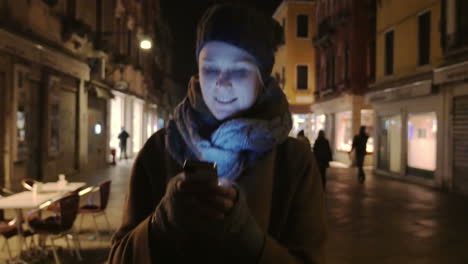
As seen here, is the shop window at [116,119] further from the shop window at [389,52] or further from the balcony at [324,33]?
the shop window at [389,52]

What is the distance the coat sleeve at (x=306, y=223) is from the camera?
132 cm

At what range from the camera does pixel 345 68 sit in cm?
2425

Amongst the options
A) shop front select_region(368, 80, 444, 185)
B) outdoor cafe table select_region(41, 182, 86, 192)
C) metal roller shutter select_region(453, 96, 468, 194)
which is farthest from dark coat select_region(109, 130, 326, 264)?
shop front select_region(368, 80, 444, 185)

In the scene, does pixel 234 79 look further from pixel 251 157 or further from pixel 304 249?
pixel 304 249

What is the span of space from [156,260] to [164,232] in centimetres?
15

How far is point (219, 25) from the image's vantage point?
1320mm

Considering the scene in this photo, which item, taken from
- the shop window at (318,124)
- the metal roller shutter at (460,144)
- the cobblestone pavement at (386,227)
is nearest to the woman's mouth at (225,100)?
the cobblestone pavement at (386,227)

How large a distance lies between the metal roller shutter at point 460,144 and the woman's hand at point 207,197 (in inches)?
557

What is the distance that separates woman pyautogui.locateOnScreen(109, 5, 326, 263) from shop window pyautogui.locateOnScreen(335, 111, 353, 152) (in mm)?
23229

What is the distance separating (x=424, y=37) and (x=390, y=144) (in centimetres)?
503

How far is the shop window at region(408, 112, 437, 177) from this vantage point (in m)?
15.3

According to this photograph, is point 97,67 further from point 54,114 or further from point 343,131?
point 343,131

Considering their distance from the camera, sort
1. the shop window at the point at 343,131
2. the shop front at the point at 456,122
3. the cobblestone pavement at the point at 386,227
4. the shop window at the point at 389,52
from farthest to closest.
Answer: the shop window at the point at 343,131 → the shop window at the point at 389,52 → the shop front at the point at 456,122 → the cobblestone pavement at the point at 386,227

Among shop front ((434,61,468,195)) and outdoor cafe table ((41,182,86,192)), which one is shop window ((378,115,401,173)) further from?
outdoor cafe table ((41,182,86,192))
